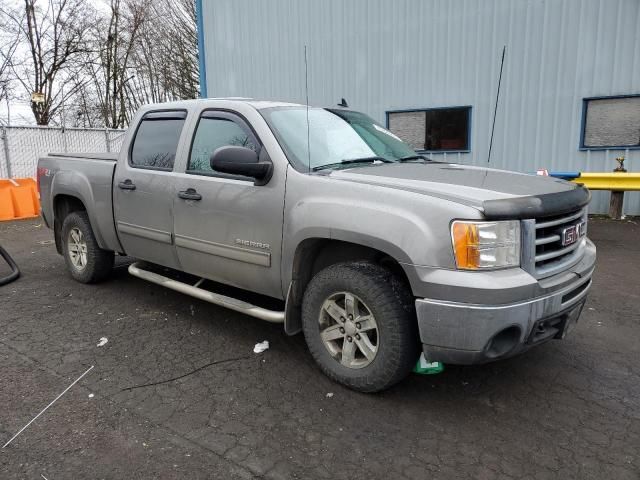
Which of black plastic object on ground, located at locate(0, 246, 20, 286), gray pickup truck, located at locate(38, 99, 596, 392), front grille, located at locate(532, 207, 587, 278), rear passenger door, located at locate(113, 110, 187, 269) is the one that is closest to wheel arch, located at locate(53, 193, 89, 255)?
black plastic object on ground, located at locate(0, 246, 20, 286)

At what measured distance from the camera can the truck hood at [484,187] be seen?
2631 millimetres

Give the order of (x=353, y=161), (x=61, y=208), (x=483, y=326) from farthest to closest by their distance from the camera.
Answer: (x=61, y=208)
(x=353, y=161)
(x=483, y=326)

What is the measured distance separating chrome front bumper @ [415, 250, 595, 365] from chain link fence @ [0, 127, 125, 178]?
50.9ft

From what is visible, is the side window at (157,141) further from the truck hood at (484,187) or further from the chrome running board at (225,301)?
the truck hood at (484,187)

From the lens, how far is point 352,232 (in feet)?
9.58

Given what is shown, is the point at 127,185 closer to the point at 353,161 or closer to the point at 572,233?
the point at 353,161

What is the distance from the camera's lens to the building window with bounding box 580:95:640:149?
30.5 ft

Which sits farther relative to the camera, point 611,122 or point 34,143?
point 34,143

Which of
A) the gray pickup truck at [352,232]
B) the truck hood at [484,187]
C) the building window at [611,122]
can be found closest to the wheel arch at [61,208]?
the gray pickup truck at [352,232]

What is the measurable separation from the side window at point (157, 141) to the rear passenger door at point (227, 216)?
0.29 meters

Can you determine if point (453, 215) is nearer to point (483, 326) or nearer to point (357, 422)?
point (483, 326)

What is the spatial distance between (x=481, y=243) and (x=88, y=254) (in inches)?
167

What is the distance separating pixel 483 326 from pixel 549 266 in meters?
0.62

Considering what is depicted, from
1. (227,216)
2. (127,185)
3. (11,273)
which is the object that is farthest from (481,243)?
(11,273)
